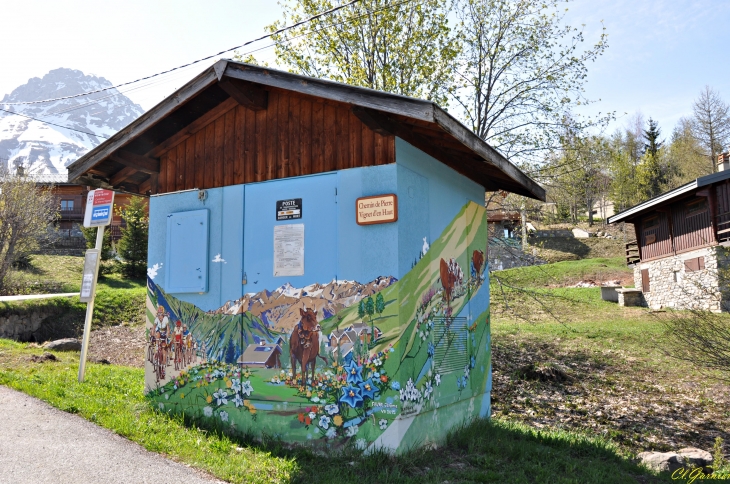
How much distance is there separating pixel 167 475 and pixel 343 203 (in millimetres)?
3129

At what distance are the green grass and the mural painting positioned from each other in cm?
25

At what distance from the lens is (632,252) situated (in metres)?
31.0

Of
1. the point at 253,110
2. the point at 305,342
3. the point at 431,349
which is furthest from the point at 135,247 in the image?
the point at 431,349

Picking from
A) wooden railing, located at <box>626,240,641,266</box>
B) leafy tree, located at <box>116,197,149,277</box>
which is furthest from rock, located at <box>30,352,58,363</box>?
wooden railing, located at <box>626,240,641,266</box>

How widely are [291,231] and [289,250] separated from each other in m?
0.22

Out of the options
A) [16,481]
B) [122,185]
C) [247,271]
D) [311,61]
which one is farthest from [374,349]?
[311,61]

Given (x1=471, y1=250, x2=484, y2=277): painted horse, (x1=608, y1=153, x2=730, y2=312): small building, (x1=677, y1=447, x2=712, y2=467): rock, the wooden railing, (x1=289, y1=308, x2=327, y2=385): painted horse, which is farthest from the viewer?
the wooden railing

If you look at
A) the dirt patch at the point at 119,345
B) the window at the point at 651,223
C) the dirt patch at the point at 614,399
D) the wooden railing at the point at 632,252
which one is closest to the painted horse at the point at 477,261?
the dirt patch at the point at 614,399

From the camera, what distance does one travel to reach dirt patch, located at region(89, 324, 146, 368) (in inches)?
558

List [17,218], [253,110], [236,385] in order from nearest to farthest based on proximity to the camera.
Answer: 1. [236,385]
2. [253,110]
3. [17,218]

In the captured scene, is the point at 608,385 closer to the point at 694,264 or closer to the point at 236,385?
the point at 236,385

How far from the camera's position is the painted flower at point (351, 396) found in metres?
5.88

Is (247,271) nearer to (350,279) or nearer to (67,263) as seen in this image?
(350,279)

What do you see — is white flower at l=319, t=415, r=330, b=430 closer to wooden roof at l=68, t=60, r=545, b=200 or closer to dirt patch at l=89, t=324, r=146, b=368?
wooden roof at l=68, t=60, r=545, b=200
